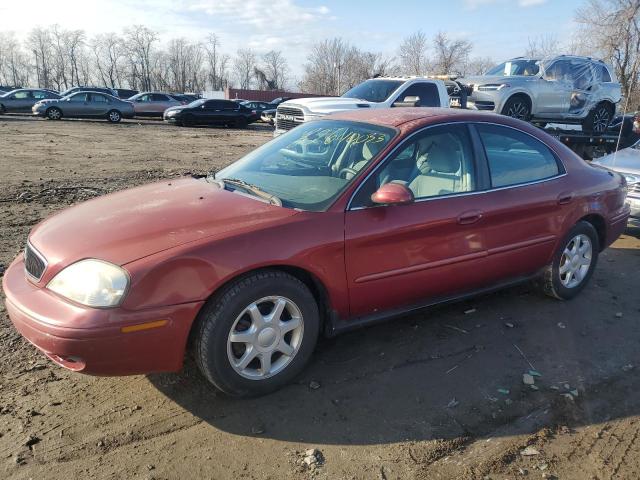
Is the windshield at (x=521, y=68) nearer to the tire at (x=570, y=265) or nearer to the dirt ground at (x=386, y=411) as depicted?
the tire at (x=570, y=265)

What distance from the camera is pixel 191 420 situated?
2.87 metres

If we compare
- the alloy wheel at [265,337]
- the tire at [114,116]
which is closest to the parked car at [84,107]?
the tire at [114,116]

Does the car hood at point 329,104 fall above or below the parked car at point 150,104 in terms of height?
below

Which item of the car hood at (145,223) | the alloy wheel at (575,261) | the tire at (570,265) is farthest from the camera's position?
the alloy wheel at (575,261)

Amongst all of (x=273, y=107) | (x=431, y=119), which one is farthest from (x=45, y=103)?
(x=431, y=119)

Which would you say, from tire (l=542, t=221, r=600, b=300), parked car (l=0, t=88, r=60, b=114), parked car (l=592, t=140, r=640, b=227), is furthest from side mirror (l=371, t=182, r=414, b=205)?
parked car (l=0, t=88, r=60, b=114)

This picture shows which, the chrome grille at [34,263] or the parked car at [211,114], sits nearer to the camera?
the chrome grille at [34,263]

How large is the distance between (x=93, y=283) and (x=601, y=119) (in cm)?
1379

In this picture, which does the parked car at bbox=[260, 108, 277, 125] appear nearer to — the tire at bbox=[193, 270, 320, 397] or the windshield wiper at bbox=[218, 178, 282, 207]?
the windshield wiper at bbox=[218, 178, 282, 207]

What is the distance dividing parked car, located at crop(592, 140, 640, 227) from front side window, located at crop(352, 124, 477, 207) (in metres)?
3.91

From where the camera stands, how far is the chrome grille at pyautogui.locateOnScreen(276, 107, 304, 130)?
429 inches

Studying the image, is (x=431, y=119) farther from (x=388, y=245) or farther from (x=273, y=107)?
(x=273, y=107)

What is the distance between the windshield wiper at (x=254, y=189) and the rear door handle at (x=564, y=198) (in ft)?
8.17

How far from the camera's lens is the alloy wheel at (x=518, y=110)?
1172 centimetres
